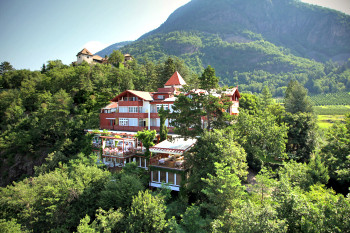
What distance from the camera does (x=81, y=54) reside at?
86.7m

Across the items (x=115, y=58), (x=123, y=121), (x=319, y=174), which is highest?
(x=115, y=58)

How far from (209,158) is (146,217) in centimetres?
719

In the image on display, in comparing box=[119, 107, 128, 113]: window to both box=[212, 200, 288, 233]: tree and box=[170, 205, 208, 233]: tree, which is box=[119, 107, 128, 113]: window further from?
box=[212, 200, 288, 233]: tree

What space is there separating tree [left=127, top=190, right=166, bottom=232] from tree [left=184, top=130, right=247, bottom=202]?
4.00 m

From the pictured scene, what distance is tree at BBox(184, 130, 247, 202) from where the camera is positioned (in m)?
18.1

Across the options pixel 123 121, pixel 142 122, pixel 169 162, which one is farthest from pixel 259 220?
pixel 123 121

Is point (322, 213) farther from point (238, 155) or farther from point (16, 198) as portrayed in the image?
point (16, 198)

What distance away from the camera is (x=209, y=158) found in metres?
18.6

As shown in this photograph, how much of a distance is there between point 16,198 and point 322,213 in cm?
2534

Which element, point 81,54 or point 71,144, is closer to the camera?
point 71,144

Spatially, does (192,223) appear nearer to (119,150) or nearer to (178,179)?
(178,179)

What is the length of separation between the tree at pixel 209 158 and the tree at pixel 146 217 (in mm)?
4004

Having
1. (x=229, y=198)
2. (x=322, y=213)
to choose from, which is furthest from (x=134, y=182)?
(x=322, y=213)

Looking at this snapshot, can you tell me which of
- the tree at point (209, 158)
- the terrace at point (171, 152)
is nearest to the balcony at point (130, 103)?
the terrace at point (171, 152)
